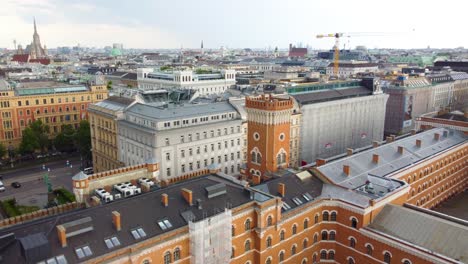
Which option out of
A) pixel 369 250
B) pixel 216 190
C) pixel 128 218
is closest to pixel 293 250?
pixel 369 250

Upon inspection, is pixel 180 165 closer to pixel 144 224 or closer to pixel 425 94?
pixel 144 224

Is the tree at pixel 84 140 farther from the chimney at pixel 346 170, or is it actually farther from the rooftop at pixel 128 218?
the chimney at pixel 346 170

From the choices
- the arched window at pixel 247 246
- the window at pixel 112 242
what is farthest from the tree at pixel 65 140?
the window at pixel 112 242

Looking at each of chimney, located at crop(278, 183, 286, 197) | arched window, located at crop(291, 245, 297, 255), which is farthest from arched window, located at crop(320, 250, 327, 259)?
chimney, located at crop(278, 183, 286, 197)

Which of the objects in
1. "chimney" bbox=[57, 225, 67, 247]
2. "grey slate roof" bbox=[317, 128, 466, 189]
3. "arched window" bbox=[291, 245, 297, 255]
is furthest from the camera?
"grey slate roof" bbox=[317, 128, 466, 189]

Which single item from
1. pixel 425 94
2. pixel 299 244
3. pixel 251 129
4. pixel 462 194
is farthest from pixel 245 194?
pixel 425 94

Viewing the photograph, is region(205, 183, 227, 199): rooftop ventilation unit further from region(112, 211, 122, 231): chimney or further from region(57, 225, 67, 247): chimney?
region(57, 225, 67, 247): chimney
